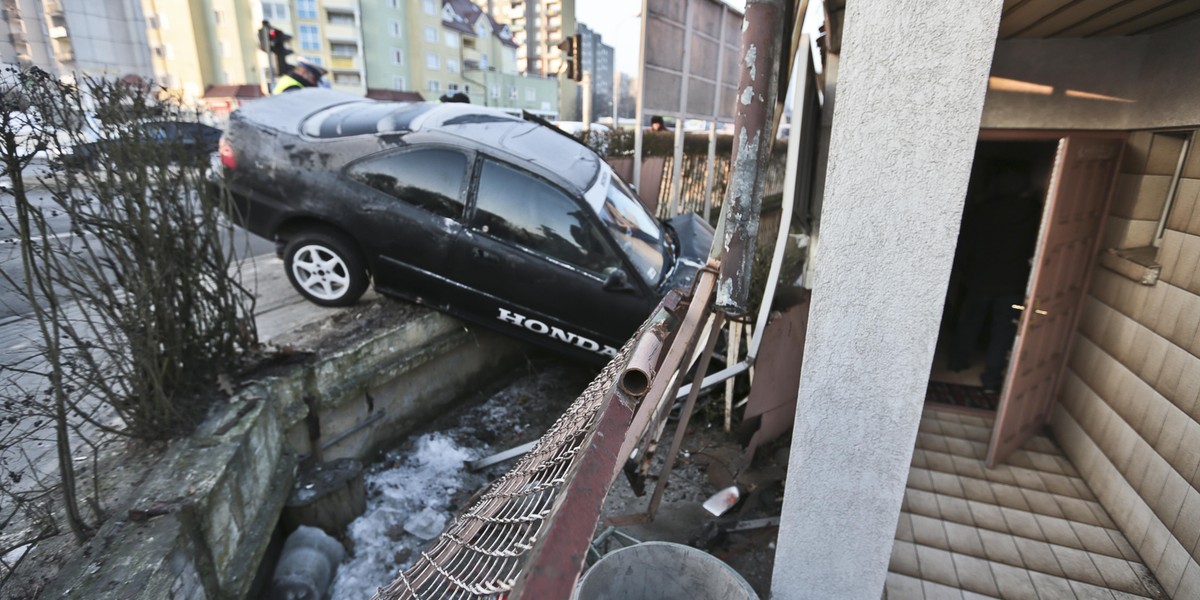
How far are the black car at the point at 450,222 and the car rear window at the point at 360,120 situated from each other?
0.02 meters

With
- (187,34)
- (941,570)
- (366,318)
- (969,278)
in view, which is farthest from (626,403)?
(187,34)

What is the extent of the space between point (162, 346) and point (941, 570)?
14.0ft

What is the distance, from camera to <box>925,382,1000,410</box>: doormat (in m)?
4.65

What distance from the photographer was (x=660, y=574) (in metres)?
2.18

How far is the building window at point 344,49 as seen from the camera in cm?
3791

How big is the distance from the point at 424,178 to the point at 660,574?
3376mm

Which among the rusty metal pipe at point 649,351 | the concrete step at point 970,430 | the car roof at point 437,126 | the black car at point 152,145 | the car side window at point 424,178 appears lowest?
the concrete step at point 970,430

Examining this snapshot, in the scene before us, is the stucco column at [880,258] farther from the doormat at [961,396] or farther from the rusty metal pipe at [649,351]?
the doormat at [961,396]

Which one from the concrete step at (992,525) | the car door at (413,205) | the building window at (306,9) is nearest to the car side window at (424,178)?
the car door at (413,205)

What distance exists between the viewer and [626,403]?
1.44 meters

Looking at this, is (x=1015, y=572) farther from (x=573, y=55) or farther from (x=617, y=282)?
(x=573, y=55)

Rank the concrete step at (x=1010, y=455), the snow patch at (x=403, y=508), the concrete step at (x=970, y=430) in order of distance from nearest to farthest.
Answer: the snow patch at (x=403, y=508) < the concrete step at (x=1010, y=455) < the concrete step at (x=970, y=430)

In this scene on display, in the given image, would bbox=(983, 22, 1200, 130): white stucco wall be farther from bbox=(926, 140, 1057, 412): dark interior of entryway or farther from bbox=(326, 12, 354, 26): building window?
bbox=(326, 12, 354, 26): building window

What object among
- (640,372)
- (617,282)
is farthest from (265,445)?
(640,372)
